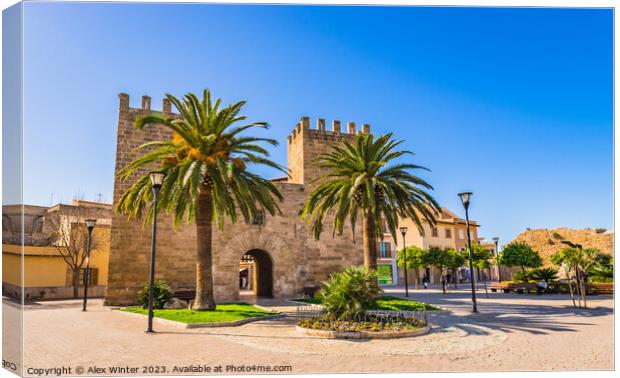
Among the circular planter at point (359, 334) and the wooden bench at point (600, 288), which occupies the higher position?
the circular planter at point (359, 334)

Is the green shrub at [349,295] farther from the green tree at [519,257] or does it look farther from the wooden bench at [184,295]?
the green tree at [519,257]

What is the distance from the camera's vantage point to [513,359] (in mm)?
8297

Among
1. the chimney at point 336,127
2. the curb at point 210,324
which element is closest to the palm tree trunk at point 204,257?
the curb at point 210,324

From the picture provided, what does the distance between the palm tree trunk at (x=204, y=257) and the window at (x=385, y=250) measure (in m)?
29.7

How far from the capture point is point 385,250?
144 feet

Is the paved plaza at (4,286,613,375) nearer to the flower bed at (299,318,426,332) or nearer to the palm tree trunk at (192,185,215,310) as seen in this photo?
the flower bed at (299,318,426,332)

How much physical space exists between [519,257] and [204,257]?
25.9 m

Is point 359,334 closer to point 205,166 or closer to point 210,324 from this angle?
point 210,324

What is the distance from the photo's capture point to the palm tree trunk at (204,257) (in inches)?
625

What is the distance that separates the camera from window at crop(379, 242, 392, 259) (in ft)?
144

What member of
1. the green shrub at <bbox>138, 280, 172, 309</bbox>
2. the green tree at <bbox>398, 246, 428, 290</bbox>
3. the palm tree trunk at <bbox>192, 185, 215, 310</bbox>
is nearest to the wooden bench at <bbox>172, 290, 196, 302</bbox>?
the green shrub at <bbox>138, 280, 172, 309</bbox>

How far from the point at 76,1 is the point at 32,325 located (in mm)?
9136

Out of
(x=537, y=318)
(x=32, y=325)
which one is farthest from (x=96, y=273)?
(x=537, y=318)

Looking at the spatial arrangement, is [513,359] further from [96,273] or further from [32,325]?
[96,273]
